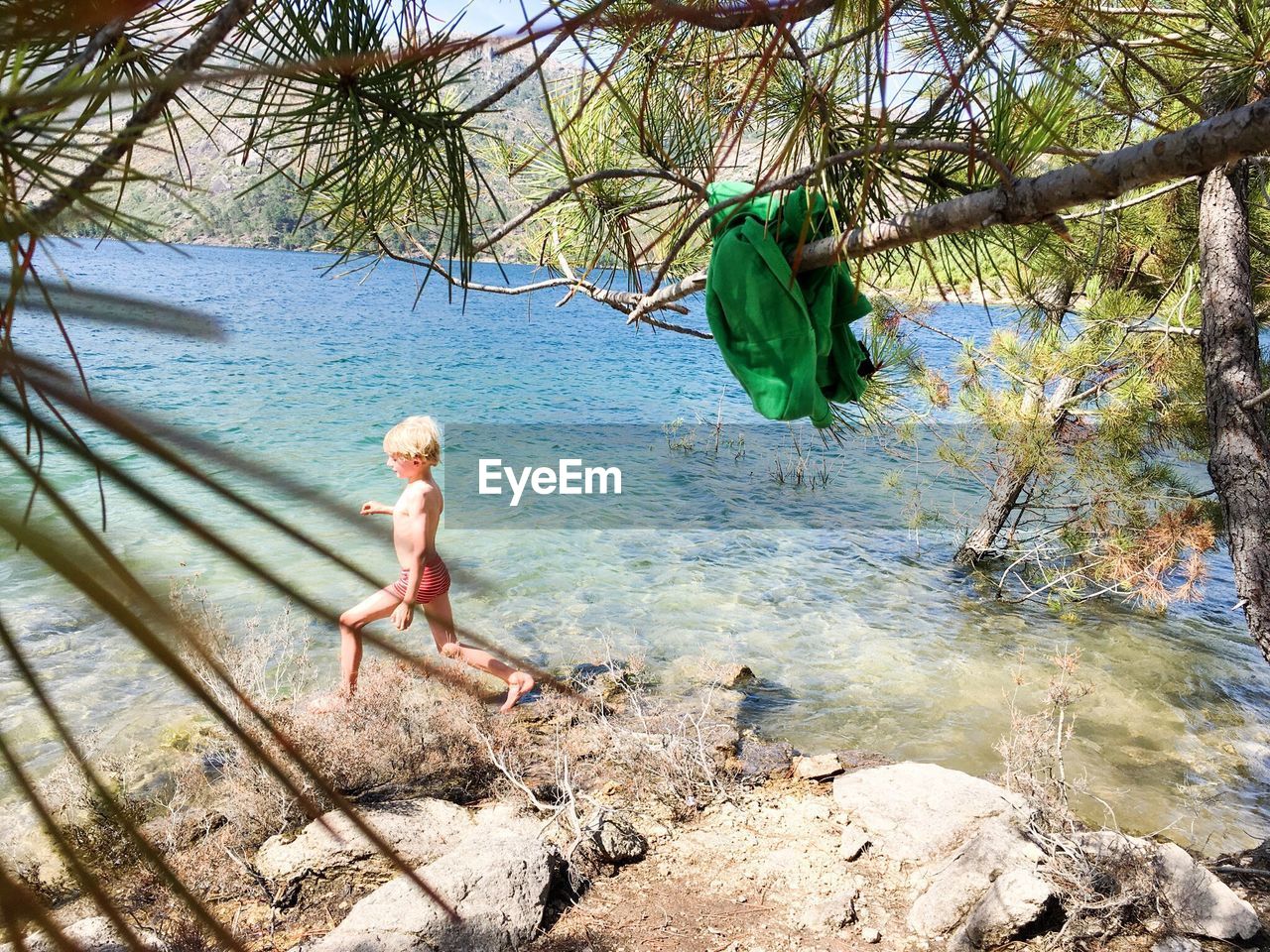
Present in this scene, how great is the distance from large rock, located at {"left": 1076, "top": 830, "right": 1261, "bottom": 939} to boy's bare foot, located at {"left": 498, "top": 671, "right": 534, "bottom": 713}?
210cm

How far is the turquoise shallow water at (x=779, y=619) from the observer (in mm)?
356

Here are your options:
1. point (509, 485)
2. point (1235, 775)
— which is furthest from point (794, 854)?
point (509, 485)

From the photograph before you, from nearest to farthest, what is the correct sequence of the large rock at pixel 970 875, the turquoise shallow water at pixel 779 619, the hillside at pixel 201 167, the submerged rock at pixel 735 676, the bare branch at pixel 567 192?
the turquoise shallow water at pixel 779 619 → the hillside at pixel 201 167 → the bare branch at pixel 567 192 → the large rock at pixel 970 875 → the submerged rock at pixel 735 676

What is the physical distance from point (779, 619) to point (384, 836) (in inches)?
130

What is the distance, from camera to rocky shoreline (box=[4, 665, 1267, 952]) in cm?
233

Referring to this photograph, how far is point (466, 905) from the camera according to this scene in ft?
7.61

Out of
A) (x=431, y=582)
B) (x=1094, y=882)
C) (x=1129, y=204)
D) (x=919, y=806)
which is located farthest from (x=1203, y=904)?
(x=431, y=582)

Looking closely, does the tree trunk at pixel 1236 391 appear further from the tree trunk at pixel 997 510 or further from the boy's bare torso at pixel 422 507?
the boy's bare torso at pixel 422 507

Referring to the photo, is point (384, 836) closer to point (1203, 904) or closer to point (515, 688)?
point (515, 688)

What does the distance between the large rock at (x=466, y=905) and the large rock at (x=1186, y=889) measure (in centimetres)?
156

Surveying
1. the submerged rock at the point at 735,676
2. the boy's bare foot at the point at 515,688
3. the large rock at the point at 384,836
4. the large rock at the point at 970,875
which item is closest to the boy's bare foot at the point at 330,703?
the large rock at the point at 384,836

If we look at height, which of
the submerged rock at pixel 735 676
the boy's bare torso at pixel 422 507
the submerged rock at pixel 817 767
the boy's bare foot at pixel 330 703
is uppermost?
the boy's bare torso at pixel 422 507

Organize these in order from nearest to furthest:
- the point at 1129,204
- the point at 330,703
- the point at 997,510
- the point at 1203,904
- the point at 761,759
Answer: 1. the point at 1129,204
2. the point at 1203,904
3. the point at 330,703
4. the point at 761,759
5. the point at 997,510

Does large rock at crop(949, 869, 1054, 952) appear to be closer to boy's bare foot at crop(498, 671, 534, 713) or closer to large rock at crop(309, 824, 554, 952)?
large rock at crop(309, 824, 554, 952)
